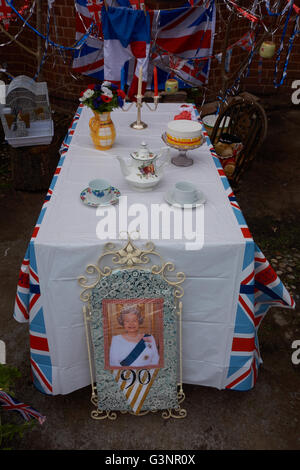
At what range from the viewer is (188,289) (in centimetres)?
151

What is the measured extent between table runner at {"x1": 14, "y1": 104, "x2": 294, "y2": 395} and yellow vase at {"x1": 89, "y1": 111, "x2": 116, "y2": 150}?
28 cm

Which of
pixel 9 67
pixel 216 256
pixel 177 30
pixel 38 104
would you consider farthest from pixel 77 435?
pixel 9 67

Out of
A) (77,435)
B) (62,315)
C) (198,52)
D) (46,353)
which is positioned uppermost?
(198,52)

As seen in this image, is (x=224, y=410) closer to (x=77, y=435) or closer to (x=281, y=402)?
(x=281, y=402)

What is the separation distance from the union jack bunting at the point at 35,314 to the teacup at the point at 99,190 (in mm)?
194

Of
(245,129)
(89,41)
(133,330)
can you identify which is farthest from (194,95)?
(133,330)

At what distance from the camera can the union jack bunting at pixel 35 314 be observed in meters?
1.47

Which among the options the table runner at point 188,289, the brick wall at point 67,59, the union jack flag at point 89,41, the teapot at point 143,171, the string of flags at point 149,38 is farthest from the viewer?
the brick wall at point 67,59

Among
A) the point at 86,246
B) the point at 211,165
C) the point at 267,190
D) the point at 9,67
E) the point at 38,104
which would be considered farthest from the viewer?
the point at 9,67

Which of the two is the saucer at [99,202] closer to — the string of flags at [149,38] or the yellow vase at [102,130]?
the yellow vase at [102,130]

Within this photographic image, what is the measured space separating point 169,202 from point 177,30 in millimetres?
2600

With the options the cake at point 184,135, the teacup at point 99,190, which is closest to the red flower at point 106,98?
the cake at point 184,135

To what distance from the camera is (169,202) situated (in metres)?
1.64

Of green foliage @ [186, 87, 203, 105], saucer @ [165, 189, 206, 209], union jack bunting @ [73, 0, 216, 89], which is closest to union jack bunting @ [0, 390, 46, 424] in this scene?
saucer @ [165, 189, 206, 209]
